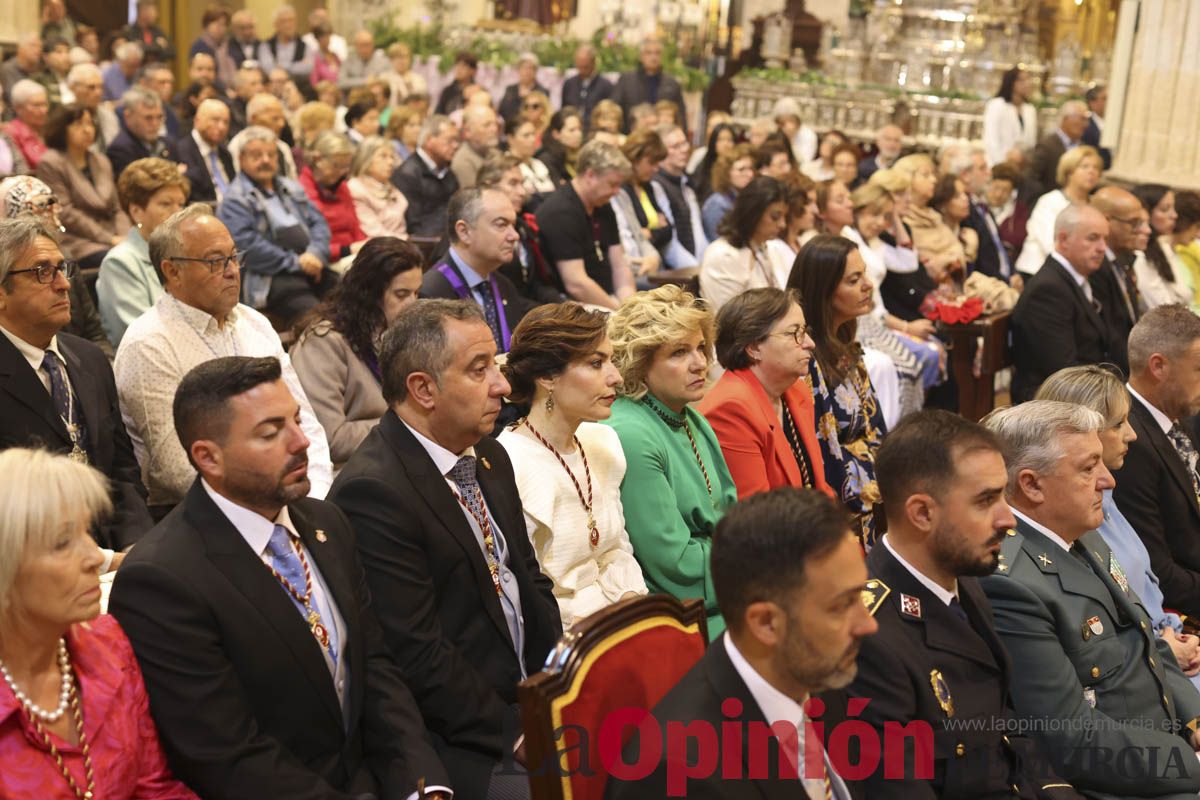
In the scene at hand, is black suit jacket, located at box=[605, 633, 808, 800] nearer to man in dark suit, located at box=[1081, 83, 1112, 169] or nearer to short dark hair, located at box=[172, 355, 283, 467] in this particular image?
short dark hair, located at box=[172, 355, 283, 467]

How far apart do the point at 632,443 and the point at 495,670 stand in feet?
2.76

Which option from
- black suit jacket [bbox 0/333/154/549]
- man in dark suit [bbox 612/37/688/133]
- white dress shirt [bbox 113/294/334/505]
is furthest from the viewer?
man in dark suit [bbox 612/37/688/133]

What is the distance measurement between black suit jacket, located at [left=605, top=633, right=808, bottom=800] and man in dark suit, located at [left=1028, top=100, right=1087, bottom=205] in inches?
368

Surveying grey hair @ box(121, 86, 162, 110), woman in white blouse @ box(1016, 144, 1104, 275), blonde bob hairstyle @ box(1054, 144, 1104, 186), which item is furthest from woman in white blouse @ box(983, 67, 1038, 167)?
grey hair @ box(121, 86, 162, 110)

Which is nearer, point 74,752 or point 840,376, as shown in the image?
point 74,752

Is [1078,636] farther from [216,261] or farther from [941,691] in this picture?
[216,261]

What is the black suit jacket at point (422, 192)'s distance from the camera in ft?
27.1

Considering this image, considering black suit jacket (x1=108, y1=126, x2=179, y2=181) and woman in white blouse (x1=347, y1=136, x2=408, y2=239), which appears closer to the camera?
woman in white blouse (x1=347, y1=136, x2=408, y2=239)

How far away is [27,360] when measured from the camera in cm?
349

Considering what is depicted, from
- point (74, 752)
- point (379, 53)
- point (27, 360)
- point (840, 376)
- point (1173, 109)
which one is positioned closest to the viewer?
point (74, 752)

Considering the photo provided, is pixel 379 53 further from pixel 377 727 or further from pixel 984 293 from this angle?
pixel 377 727

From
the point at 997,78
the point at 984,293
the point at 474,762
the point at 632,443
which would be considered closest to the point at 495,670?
the point at 474,762

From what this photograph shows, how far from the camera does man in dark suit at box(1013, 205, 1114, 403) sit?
6.02 metres

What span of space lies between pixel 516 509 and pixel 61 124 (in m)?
4.91
